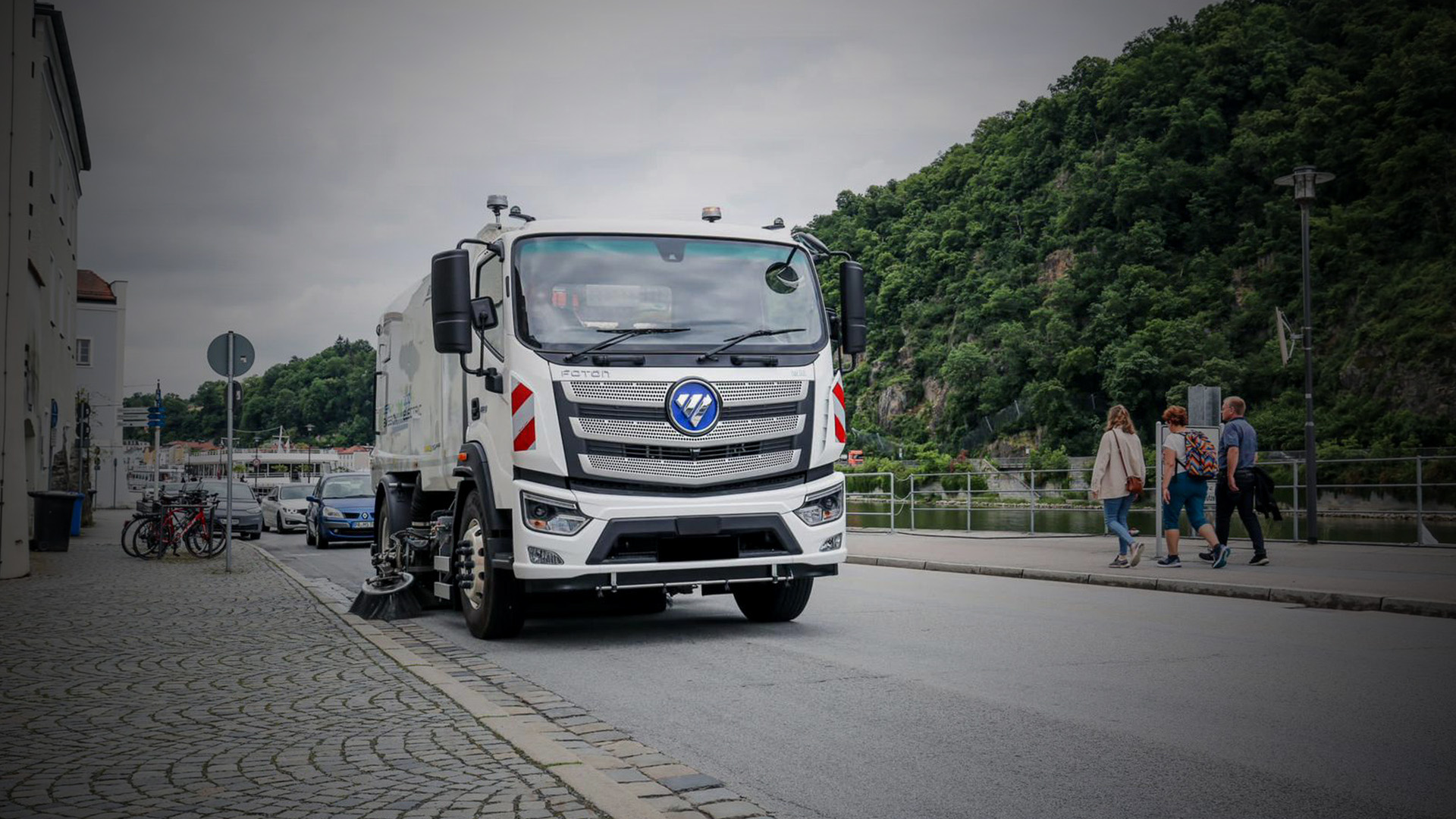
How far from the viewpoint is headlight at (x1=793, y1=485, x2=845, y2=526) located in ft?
29.8

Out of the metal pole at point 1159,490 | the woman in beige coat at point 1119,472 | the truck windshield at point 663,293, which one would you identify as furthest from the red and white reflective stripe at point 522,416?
the metal pole at point 1159,490

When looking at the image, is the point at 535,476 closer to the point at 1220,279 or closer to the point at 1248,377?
the point at 1248,377

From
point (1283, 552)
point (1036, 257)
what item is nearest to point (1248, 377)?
point (1036, 257)

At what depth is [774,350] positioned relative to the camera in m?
9.10

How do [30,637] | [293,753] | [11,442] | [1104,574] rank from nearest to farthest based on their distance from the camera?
[293,753]
[30,637]
[1104,574]
[11,442]

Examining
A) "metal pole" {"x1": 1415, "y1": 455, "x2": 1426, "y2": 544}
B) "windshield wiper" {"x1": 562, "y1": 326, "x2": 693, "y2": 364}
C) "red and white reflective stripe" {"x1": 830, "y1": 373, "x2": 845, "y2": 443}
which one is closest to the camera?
"windshield wiper" {"x1": 562, "y1": 326, "x2": 693, "y2": 364}

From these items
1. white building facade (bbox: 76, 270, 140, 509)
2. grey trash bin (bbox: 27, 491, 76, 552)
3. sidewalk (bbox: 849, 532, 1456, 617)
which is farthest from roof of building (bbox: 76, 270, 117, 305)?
sidewalk (bbox: 849, 532, 1456, 617)

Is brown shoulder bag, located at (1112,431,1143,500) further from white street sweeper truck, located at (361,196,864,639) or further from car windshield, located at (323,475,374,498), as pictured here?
car windshield, located at (323,475,374,498)

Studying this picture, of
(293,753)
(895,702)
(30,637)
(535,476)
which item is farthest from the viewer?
(30,637)

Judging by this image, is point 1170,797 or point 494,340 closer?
point 1170,797

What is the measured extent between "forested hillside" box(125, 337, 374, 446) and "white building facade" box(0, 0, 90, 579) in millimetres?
105331

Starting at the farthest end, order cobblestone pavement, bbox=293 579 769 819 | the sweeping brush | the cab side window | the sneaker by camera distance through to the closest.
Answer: the sneaker, the sweeping brush, the cab side window, cobblestone pavement, bbox=293 579 769 819

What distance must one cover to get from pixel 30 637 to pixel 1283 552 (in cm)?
1457

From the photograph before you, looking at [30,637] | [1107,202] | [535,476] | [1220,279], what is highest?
[1107,202]
